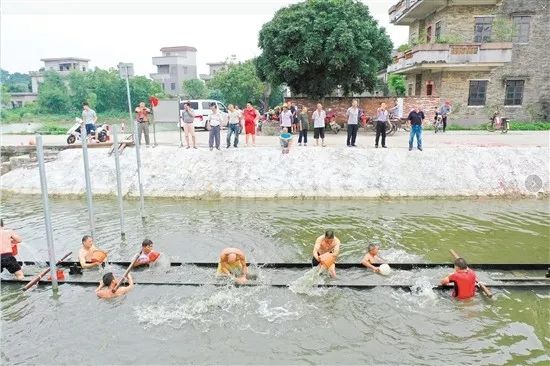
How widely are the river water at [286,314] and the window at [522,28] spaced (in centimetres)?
2239

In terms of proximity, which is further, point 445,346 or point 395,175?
point 395,175

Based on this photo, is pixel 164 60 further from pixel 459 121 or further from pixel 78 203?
pixel 78 203

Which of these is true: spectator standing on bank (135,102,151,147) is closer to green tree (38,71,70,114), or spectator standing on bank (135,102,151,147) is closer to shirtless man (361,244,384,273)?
shirtless man (361,244,384,273)

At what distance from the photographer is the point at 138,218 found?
15164 millimetres

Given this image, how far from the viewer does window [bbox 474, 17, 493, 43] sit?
1181 inches

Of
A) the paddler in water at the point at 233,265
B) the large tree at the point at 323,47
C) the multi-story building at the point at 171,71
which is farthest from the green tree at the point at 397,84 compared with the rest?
the multi-story building at the point at 171,71

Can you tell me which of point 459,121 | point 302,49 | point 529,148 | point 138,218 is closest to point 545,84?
point 459,121

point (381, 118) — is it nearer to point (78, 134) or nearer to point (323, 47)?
point (323, 47)

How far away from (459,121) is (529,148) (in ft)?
40.5

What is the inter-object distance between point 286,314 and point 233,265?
199cm

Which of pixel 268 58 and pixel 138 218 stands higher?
pixel 268 58

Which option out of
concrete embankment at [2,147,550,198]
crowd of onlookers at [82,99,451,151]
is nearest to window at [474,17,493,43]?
concrete embankment at [2,147,550,198]

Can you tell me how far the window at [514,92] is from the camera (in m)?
31.0

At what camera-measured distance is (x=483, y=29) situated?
3016 cm
